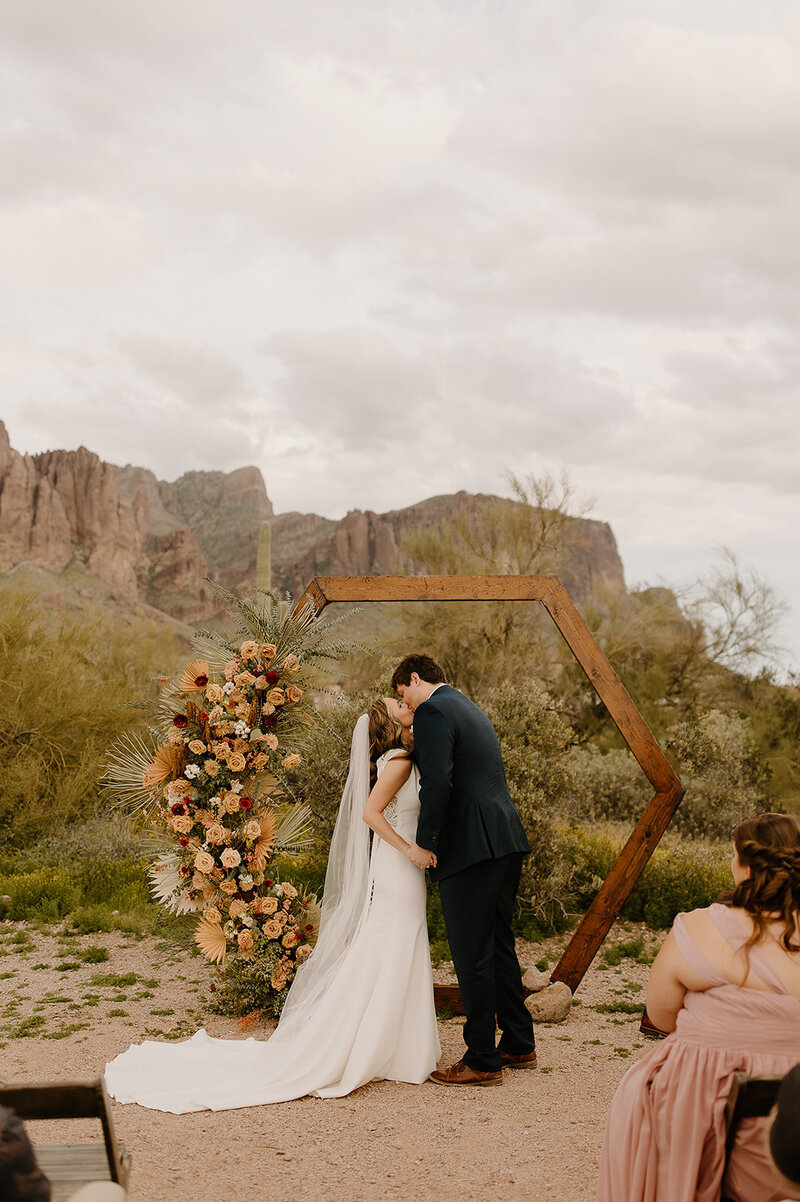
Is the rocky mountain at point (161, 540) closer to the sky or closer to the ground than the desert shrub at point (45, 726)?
closer to the sky

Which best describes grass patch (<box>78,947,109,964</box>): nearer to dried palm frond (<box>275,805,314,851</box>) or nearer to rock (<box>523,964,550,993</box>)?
dried palm frond (<box>275,805,314,851</box>)

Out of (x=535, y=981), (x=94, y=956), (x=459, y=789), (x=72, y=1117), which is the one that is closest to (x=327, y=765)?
(x=94, y=956)

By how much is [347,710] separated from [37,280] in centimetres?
1449

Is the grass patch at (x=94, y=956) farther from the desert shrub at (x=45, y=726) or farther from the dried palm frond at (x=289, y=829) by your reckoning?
the desert shrub at (x=45, y=726)

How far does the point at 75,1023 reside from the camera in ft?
17.4

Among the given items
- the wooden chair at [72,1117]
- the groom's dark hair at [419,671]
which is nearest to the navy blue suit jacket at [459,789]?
the groom's dark hair at [419,671]

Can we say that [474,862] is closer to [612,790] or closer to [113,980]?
[113,980]

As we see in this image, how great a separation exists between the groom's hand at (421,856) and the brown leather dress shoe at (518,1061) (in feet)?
3.78

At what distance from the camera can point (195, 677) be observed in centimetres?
529

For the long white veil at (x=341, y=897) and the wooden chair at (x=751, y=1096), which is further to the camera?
the long white veil at (x=341, y=897)

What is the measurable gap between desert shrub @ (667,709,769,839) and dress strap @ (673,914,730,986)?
10738 millimetres

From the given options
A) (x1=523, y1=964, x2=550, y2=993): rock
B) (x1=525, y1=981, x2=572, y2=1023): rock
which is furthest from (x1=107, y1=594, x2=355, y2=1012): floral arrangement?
(x1=523, y1=964, x2=550, y2=993): rock

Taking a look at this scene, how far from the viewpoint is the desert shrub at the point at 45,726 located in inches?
449

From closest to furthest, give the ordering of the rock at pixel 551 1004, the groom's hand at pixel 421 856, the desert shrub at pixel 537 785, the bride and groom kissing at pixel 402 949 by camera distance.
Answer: the bride and groom kissing at pixel 402 949 → the groom's hand at pixel 421 856 → the rock at pixel 551 1004 → the desert shrub at pixel 537 785
